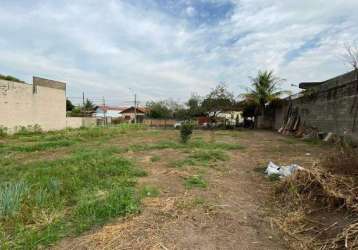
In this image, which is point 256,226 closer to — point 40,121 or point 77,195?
point 77,195

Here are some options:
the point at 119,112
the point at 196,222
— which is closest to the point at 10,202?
the point at 196,222

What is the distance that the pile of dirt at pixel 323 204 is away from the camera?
7.54 ft

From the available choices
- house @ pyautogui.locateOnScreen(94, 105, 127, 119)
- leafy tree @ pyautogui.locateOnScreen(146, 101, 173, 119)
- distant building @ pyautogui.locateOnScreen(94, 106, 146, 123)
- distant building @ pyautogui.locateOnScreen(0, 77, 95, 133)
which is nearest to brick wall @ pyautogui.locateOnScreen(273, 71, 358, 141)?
distant building @ pyautogui.locateOnScreen(0, 77, 95, 133)

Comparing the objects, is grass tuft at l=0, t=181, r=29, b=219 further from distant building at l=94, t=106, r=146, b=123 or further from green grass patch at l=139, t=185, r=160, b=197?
distant building at l=94, t=106, r=146, b=123

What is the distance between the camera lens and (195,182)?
14.0ft

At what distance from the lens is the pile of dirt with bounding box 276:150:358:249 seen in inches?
90.4

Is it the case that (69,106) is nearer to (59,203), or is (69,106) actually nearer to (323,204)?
(59,203)

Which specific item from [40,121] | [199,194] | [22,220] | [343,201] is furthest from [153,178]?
[40,121]

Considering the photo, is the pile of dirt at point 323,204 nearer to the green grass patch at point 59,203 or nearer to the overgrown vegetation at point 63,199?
the overgrown vegetation at point 63,199

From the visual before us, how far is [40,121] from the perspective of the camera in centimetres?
1664

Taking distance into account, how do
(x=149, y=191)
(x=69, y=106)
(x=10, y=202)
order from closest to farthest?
1. (x=10, y=202)
2. (x=149, y=191)
3. (x=69, y=106)

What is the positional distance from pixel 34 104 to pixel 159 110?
20.3 meters

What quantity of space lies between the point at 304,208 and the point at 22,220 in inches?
129

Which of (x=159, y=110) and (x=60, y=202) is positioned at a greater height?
(x=159, y=110)
